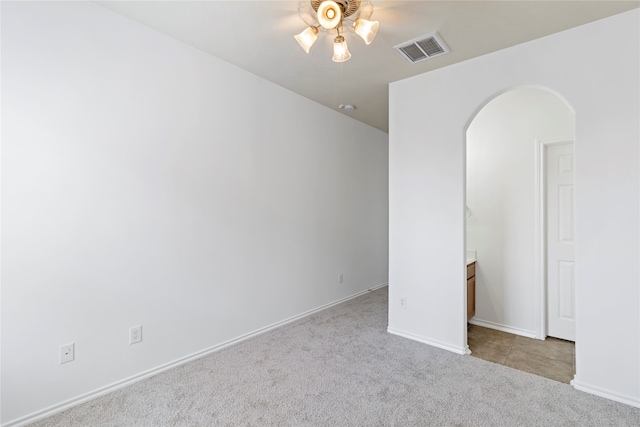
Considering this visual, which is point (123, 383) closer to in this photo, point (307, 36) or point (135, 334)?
point (135, 334)

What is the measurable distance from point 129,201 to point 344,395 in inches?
80.0

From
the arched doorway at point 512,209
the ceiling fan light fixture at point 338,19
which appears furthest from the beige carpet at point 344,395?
the ceiling fan light fixture at point 338,19

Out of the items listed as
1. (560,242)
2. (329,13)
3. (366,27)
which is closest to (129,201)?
(329,13)

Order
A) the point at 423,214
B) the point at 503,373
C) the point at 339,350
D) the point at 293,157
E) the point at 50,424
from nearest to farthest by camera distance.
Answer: the point at 50,424
the point at 503,373
the point at 339,350
the point at 423,214
the point at 293,157

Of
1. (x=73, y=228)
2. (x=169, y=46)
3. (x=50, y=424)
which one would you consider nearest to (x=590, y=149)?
(x=169, y=46)

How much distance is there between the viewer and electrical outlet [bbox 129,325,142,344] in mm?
2254

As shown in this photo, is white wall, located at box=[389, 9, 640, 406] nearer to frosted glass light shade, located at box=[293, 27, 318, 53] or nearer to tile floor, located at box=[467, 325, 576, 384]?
tile floor, located at box=[467, 325, 576, 384]

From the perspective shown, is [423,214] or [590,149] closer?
[590,149]

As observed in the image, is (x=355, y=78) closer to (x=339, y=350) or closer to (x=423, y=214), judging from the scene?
(x=423, y=214)

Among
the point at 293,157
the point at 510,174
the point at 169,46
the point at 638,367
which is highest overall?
the point at 169,46

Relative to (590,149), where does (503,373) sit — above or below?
below

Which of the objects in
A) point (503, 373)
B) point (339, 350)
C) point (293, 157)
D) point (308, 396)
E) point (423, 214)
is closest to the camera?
point (308, 396)

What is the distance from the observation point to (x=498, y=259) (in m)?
3.38

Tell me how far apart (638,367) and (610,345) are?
167mm
